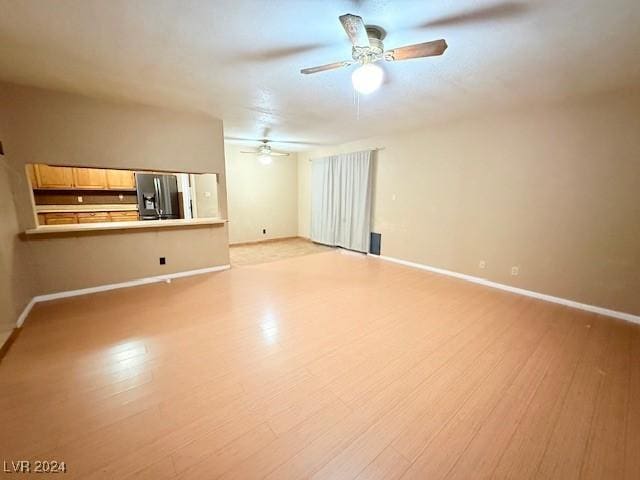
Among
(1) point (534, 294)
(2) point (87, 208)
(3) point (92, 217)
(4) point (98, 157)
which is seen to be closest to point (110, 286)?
(4) point (98, 157)

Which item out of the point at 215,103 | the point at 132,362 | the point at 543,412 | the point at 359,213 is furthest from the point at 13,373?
the point at 359,213

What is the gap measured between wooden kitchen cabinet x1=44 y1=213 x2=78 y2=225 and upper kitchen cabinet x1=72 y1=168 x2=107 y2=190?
59 cm

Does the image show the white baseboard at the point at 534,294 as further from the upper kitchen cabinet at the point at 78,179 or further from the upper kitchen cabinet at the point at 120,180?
the upper kitchen cabinet at the point at 120,180

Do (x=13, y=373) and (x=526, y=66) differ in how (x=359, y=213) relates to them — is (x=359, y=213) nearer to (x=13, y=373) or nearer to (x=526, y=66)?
(x=526, y=66)

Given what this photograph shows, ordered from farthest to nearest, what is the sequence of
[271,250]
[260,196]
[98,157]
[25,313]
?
[260,196], [271,250], [98,157], [25,313]

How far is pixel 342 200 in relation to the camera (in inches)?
229

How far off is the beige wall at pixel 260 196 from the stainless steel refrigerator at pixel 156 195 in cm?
122

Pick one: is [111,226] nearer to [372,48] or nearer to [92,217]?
[92,217]

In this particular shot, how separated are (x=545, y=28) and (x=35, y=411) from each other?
13.0 feet

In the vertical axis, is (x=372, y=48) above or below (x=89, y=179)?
above

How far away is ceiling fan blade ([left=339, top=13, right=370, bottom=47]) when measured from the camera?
1343mm

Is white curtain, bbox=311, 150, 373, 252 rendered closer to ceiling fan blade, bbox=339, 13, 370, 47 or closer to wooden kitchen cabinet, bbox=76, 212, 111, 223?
ceiling fan blade, bbox=339, 13, 370, 47

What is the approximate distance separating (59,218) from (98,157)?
3.02 m

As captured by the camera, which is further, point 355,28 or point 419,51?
point 419,51
